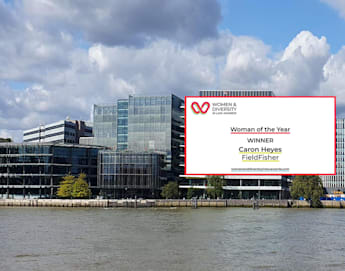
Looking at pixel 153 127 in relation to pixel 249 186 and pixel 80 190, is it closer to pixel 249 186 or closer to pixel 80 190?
pixel 80 190

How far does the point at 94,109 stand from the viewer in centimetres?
18400

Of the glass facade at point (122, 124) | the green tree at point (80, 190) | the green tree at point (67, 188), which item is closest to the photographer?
the green tree at point (80, 190)

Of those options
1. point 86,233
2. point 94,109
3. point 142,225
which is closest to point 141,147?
point 94,109

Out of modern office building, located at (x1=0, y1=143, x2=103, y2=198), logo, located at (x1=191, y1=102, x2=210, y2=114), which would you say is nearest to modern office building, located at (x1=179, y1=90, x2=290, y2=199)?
modern office building, located at (x1=0, y1=143, x2=103, y2=198)

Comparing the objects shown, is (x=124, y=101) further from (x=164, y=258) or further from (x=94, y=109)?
(x=164, y=258)

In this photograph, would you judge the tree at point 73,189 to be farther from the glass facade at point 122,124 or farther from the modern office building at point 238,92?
the modern office building at point 238,92

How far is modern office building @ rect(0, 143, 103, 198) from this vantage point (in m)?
159

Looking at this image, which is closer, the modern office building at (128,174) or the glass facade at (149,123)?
the modern office building at (128,174)

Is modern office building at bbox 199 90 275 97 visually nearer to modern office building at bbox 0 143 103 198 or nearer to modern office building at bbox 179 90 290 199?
modern office building at bbox 179 90 290 199

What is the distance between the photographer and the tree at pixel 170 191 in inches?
5876

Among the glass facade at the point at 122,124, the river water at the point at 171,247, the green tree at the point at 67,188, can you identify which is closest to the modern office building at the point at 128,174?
the green tree at the point at 67,188

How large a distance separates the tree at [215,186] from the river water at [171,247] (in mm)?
73971

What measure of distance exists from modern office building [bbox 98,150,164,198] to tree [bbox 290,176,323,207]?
39668 millimetres

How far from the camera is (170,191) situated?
149375 mm
